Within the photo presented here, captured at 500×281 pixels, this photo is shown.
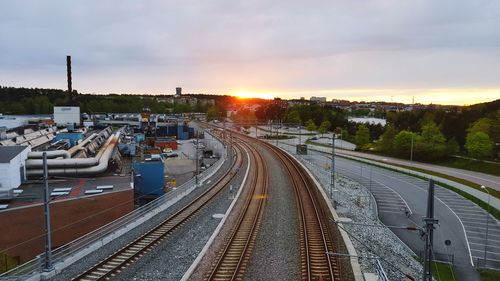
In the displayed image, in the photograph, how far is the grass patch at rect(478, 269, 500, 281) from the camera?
20.7 meters

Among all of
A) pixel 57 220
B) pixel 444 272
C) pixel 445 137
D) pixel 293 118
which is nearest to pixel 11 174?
pixel 57 220

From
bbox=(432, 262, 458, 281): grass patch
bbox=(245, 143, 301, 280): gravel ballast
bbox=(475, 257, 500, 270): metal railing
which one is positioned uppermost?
bbox=(245, 143, 301, 280): gravel ballast

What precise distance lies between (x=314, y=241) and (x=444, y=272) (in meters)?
8.81

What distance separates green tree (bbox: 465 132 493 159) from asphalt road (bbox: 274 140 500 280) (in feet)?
46.7

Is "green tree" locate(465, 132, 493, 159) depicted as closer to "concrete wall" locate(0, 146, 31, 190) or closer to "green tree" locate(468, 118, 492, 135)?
"green tree" locate(468, 118, 492, 135)

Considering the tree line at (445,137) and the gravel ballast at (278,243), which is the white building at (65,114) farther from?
the gravel ballast at (278,243)

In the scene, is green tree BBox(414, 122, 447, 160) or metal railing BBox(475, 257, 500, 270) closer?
metal railing BBox(475, 257, 500, 270)

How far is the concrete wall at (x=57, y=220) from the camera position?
71.3 ft

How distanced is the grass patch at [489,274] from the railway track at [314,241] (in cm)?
863

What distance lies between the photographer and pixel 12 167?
25.9 metres

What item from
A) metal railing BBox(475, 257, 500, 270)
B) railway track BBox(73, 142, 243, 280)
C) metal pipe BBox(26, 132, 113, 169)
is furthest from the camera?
metal pipe BBox(26, 132, 113, 169)

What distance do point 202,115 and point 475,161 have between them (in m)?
149

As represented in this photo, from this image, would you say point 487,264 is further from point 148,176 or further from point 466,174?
point 466,174

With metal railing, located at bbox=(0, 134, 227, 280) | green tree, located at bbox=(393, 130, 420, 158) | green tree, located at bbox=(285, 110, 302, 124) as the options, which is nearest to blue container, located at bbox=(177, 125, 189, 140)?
green tree, located at bbox=(285, 110, 302, 124)
